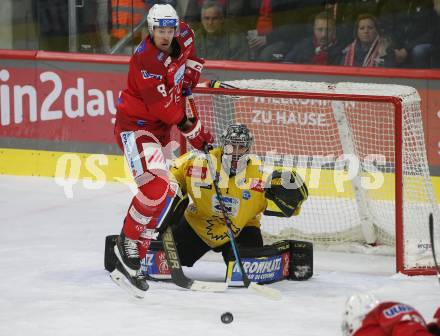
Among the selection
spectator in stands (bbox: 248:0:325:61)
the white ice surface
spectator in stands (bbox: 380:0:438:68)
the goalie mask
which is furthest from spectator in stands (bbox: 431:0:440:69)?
the goalie mask

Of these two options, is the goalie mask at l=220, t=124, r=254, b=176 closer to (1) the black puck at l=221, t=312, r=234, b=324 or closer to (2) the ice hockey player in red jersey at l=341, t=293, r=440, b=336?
(1) the black puck at l=221, t=312, r=234, b=324

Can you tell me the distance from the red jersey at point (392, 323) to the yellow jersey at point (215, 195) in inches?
97.9

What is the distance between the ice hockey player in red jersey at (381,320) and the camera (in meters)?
3.49

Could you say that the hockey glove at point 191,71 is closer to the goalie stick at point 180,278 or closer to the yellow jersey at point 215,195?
the yellow jersey at point 215,195

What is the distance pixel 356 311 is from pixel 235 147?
8.04 feet

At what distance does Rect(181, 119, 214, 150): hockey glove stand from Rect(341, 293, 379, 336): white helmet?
2.20m

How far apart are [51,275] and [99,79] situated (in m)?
2.81

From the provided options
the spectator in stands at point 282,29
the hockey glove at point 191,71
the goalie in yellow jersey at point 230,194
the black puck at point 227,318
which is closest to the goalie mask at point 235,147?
the goalie in yellow jersey at point 230,194

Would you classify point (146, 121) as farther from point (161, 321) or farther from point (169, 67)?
point (161, 321)

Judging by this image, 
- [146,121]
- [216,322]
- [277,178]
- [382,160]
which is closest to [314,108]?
[382,160]

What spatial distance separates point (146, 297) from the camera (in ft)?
18.8

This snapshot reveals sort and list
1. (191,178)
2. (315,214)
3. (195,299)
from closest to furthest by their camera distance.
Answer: (195,299) < (191,178) < (315,214)

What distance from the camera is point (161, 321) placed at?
5.30 metres

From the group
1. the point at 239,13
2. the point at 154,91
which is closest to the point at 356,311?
the point at 154,91
